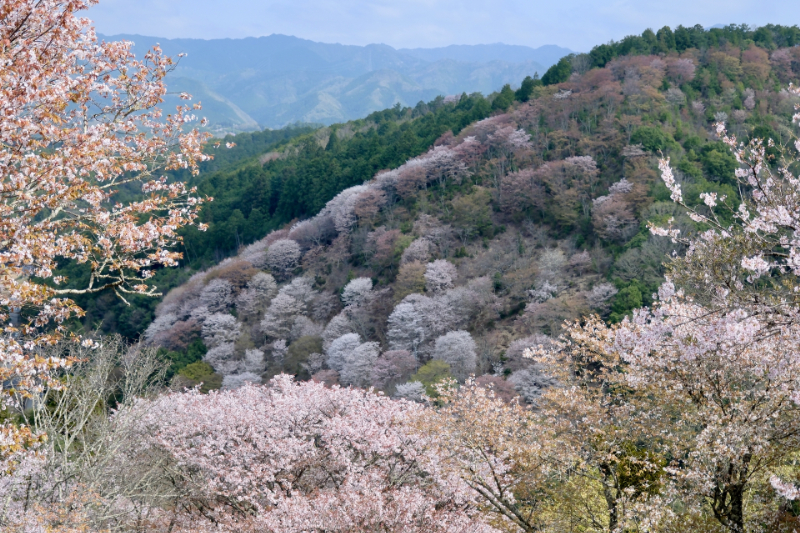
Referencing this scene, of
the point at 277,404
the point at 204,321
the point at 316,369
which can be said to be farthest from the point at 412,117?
the point at 277,404

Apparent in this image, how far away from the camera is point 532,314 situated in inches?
1061

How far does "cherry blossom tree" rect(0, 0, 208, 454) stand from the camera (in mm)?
4348

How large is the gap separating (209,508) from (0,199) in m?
7.50

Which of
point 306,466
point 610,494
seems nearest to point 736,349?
point 610,494

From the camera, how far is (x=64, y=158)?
4.66 metres

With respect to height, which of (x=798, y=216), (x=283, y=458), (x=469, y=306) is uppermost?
(x=798, y=216)

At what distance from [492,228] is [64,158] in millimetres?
32758

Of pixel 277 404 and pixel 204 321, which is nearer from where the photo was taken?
pixel 277 404

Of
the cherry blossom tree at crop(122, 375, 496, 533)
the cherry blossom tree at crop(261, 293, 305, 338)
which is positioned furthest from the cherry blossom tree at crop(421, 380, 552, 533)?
the cherry blossom tree at crop(261, 293, 305, 338)

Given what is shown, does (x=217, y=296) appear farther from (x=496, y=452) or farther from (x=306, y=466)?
(x=496, y=452)

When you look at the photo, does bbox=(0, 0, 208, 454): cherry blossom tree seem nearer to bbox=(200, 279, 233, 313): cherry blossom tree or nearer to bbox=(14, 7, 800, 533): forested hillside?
bbox=(14, 7, 800, 533): forested hillside

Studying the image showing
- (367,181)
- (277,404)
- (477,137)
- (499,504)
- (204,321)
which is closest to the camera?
(499,504)

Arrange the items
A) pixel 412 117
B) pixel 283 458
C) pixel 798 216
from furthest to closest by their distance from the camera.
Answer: pixel 412 117
pixel 283 458
pixel 798 216

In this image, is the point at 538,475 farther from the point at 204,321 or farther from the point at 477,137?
the point at 477,137
